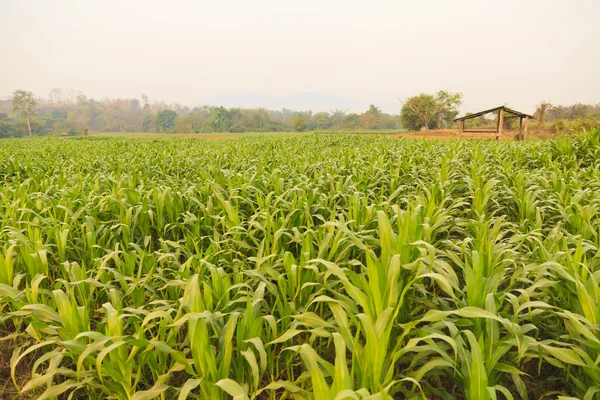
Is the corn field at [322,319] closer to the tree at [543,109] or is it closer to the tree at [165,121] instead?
the tree at [543,109]

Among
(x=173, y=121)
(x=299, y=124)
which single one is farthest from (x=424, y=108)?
(x=173, y=121)

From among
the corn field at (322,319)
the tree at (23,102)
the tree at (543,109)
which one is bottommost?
the corn field at (322,319)

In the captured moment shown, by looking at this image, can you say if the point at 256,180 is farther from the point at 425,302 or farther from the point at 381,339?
the point at 381,339

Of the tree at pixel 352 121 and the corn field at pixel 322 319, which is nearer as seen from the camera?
the corn field at pixel 322 319

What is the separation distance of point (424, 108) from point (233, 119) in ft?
177

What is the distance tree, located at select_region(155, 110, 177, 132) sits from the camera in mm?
98688

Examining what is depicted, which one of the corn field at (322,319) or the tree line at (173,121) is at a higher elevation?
the tree line at (173,121)

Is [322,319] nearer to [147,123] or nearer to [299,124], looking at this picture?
[299,124]

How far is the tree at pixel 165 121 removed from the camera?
98688 millimetres

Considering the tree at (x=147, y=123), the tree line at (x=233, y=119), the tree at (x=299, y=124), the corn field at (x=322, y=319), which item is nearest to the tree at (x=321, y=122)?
the tree line at (x=233, y=119)

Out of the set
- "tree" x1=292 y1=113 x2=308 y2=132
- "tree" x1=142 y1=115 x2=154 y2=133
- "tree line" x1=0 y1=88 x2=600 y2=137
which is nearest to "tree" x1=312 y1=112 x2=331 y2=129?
"tree line" x1=0 y1=88 x2=600 y2=137

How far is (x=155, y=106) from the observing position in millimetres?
141000

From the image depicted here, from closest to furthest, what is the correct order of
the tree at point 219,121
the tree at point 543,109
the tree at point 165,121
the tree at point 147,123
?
the tree at point 543,109, the tree at point 219,121, the tree at point 165,121, the tree at point 147,123

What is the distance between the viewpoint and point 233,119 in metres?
88.8
